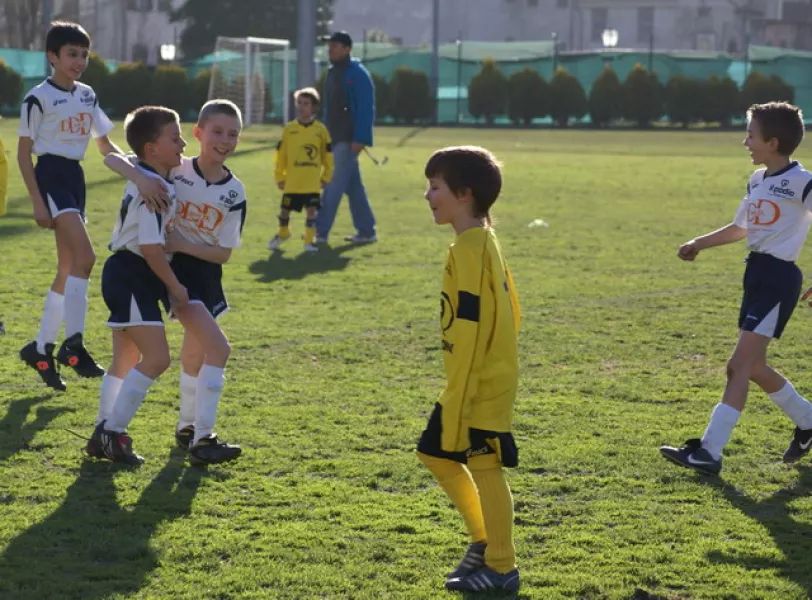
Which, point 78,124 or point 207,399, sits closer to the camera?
point 207,399

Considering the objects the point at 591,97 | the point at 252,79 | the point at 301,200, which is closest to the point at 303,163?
the point at 301,200

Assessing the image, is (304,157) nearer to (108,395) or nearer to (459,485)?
(108,395)

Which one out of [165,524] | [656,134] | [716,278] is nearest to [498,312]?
[165,524]

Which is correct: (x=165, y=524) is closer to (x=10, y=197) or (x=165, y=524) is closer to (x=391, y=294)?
(x=391, y=294)

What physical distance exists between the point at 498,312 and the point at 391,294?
6286mm

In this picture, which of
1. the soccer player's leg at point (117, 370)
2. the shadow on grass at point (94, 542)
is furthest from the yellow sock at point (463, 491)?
the soccer player's leg at point (117, 370)

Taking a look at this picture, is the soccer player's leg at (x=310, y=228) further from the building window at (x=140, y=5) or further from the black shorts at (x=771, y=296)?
the building window at (x=140, y=5)

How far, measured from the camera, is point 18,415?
6199 millimetres

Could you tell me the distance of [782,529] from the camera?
4.78 meters

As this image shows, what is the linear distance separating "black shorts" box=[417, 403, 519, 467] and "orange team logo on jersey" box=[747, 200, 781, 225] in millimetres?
2066

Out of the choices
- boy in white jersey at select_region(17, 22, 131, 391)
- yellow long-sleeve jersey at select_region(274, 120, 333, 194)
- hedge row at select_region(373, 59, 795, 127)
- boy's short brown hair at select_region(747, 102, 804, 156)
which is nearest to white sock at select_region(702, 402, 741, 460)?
boy's short brown hair at select_region(747, 102, 804, 156)

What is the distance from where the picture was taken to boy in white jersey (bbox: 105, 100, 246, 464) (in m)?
5.32

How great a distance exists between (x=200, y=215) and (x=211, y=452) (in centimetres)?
102

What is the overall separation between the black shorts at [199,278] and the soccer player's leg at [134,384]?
0.77 ft
